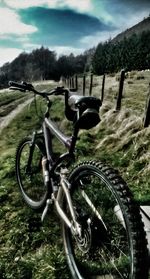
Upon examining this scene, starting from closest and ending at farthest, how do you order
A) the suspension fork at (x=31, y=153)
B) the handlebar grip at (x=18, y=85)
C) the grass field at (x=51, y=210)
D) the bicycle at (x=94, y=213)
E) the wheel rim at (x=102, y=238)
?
1. the bicycle at (x=94, y=213)
2. the wheel rim at (x=102, y=238)
3. the grass field at (x=51, y=210)
4. the handlebar grip at (x=18, y=85)
5. the suspension fork at (x=31, y=153)

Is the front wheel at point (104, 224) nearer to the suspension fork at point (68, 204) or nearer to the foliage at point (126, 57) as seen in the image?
the suspension fork at point (68, 204)

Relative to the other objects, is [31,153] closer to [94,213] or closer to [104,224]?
[94,213]

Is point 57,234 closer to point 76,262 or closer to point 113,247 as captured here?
point 76,262

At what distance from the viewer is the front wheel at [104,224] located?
271cm

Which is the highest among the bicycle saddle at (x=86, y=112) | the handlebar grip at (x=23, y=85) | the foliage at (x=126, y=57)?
the handlebar grip at (x=23, y=85)

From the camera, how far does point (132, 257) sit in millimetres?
2686

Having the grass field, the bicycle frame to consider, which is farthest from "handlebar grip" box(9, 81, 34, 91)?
the bicycle frame

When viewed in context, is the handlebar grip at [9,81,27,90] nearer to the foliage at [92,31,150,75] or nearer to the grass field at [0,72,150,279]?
the grass field at [0,72,150,279]

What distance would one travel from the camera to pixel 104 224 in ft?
10.4

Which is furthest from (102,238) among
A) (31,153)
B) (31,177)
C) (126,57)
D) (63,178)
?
(126,57)

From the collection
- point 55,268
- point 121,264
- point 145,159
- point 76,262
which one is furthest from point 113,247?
point 145,159

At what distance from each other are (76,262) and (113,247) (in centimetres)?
64

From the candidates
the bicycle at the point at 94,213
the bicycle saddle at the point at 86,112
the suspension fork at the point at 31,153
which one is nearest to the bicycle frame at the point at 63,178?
the bicycle at the point at 94,213

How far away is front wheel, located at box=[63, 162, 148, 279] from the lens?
8.87 feet
